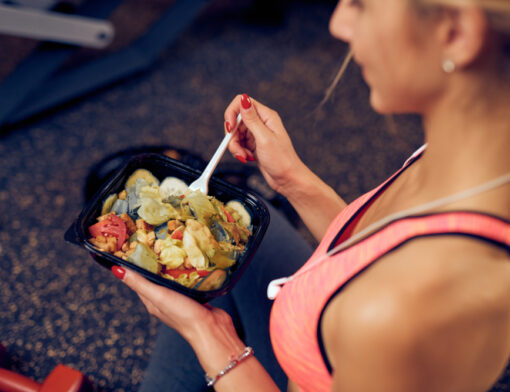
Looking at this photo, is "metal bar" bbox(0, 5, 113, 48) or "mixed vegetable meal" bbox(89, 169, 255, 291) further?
"metal bar" bbox(0, 5, 113, 48)

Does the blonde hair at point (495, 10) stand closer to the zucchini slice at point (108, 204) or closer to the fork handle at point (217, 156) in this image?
the fork handle at point (217, 156)

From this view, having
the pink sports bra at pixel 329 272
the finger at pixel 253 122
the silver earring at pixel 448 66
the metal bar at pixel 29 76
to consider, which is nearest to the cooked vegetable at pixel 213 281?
the pink sports bra at pixel 329 272

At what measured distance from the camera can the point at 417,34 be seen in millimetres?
430

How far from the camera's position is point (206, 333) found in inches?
28.5

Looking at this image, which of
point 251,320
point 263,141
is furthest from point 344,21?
point 251,320

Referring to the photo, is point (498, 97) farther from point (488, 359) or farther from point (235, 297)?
point (235, 297)

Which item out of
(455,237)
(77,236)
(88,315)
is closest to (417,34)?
(455,237)

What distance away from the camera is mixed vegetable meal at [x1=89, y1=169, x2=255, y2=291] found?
2.38 ft

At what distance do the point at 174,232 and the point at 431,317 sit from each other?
0.48 m

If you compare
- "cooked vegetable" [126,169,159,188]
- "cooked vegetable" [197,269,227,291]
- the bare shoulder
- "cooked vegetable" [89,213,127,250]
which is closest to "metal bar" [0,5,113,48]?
"cooked vegetable" [126,169,159,188]

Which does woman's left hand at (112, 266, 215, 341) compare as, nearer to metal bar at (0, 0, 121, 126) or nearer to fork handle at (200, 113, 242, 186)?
fork handle at (200, 113, 242, 186)

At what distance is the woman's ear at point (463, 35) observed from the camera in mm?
393

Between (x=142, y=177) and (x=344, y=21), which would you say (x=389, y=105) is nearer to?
(x=344, y=21)

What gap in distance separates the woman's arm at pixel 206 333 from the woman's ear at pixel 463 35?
1.78 feet
